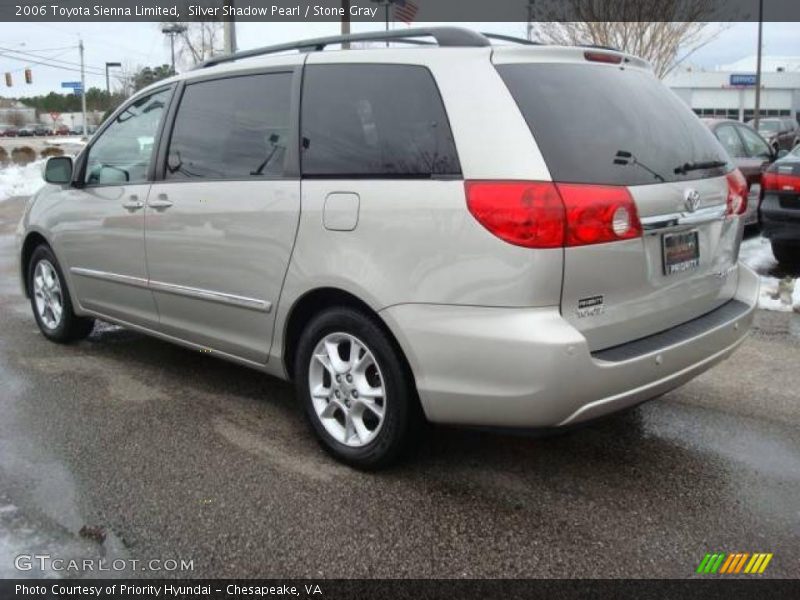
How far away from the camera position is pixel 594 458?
3535 mm

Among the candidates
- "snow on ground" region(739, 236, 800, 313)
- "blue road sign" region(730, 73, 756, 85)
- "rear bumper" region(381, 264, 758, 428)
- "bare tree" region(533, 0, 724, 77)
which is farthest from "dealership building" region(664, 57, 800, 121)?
"rear bumper" region(381, 264, 758, 428)

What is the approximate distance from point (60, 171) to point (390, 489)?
3242 millimetres

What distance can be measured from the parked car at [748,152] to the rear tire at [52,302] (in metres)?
7.37

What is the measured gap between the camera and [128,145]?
15.4 feet

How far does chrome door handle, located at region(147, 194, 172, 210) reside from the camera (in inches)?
162

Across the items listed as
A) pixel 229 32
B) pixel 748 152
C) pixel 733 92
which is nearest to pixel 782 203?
pixel 748 152

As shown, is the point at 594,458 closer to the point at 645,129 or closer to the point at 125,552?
the point at 645,129

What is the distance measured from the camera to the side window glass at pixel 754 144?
9.99 m

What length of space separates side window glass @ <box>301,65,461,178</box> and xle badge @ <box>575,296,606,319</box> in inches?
26.8

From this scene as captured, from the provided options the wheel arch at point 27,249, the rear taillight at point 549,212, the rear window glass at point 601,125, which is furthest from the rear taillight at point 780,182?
the wheel arch at point 27,249

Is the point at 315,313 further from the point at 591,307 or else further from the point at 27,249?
the point at 27,249

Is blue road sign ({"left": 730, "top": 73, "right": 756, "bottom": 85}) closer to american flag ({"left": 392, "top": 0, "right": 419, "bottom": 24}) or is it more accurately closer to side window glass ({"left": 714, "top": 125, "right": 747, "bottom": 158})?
american flag ({"left": 392, "top": 0, "right": 419, "bottom": 24})

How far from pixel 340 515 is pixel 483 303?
1006mm

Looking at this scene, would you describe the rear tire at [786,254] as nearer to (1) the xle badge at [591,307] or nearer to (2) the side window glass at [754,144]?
(2) the side window glass at [754,144]
